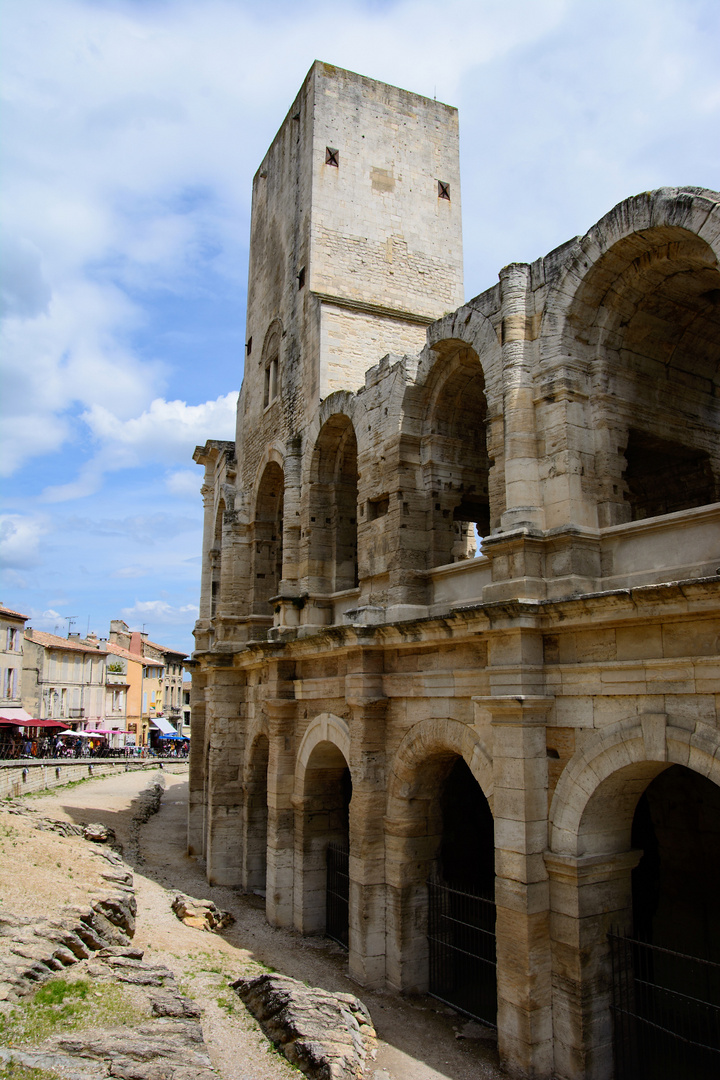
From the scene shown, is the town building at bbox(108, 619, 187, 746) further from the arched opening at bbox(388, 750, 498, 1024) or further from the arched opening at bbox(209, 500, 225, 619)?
the arched opening at bbox(388, 750, 498, 1024)

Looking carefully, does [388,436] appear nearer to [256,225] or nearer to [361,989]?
[361,989]

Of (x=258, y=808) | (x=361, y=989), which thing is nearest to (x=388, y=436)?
(x=361, y=989)

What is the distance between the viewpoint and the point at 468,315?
1041 cm

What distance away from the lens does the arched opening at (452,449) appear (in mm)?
11633

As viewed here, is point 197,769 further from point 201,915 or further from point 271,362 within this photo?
point 271,362

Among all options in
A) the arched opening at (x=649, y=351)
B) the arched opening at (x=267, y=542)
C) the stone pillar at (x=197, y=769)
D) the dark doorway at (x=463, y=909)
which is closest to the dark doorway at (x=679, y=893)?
the dark doorway at (x=463, y=909)

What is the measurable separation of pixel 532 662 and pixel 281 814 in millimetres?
7686

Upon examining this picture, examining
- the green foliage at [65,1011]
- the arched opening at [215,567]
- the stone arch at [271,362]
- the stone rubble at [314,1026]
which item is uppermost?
the stone arch at [271,362]

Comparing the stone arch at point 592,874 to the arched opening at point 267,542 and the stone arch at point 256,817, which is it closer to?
the stone arch at point 256,817

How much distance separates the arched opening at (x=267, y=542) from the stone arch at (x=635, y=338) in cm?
991

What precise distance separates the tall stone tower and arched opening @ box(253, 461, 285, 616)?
1.72 meters

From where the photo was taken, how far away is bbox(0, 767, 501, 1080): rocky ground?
7.07 m

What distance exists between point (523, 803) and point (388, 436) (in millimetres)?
5912

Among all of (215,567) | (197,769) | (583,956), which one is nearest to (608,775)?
(583,956)
